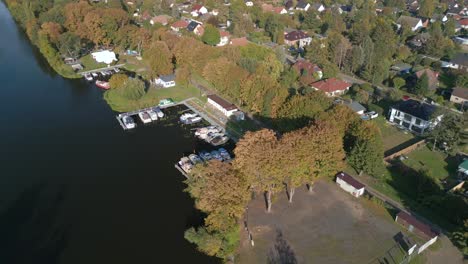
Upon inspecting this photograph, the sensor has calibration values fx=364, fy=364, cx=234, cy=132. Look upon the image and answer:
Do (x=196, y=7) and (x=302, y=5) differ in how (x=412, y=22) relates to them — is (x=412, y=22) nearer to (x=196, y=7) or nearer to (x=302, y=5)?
(x=302, y=5)

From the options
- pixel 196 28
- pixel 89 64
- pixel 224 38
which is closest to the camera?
pixel 89 64

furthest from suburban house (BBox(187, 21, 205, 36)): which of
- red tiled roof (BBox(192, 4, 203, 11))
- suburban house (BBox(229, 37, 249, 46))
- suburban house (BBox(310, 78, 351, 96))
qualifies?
suburban house (BBox(310, 78, 351, 96))

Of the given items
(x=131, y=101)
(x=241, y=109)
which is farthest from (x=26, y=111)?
(x=241, y=109)

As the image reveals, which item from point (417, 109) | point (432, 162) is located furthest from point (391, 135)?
point (432, 162)

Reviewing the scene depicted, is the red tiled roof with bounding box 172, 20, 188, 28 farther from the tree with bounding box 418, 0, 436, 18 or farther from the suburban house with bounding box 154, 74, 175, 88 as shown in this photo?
the tree with bounding box 418, 0, 436, 18

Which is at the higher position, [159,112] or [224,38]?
[159,112]

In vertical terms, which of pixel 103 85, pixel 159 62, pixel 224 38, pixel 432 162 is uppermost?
pixel 159 62
